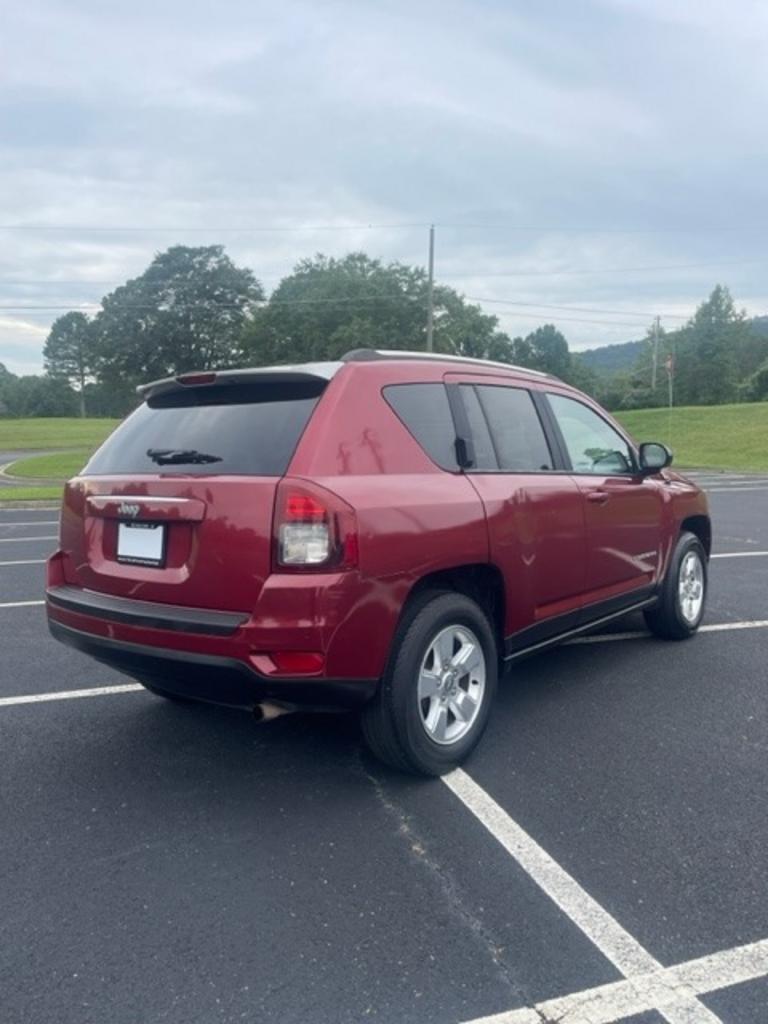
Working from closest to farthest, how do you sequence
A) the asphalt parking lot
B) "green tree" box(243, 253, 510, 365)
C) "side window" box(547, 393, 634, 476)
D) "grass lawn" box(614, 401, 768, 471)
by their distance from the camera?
the asphalt parking lot → "side window" box(547, 393, 634, 476) → "grass lawn" box(614, 401, 768, 471) → "green tree" box(243, 253, 510, 365)

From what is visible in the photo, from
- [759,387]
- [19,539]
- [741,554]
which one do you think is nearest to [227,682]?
[741,554]

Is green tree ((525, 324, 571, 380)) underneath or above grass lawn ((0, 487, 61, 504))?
above

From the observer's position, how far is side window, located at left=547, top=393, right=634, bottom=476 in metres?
4.93

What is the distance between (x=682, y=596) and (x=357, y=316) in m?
56.6

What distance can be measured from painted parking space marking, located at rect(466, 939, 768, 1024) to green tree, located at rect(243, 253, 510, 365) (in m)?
55.5

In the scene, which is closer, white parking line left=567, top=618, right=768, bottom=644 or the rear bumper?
the rear bumper

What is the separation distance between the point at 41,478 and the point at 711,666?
76.9 feet

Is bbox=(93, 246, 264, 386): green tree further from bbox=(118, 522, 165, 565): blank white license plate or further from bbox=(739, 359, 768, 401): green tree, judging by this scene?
bbox=(118, 522, 165, 565): blank white license plate

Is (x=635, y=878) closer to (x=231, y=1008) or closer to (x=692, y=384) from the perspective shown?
(x=231, y=1008)

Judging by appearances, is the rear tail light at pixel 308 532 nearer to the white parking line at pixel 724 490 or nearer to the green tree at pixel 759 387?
the white parking line at pixel 724 490

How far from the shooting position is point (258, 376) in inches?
144

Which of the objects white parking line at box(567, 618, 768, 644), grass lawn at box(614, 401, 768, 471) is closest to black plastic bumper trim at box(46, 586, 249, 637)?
white parking line at box(567, 618, 768, 644)

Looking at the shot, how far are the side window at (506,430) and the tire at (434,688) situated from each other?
797 mm

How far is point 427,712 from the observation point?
12.1 feet
